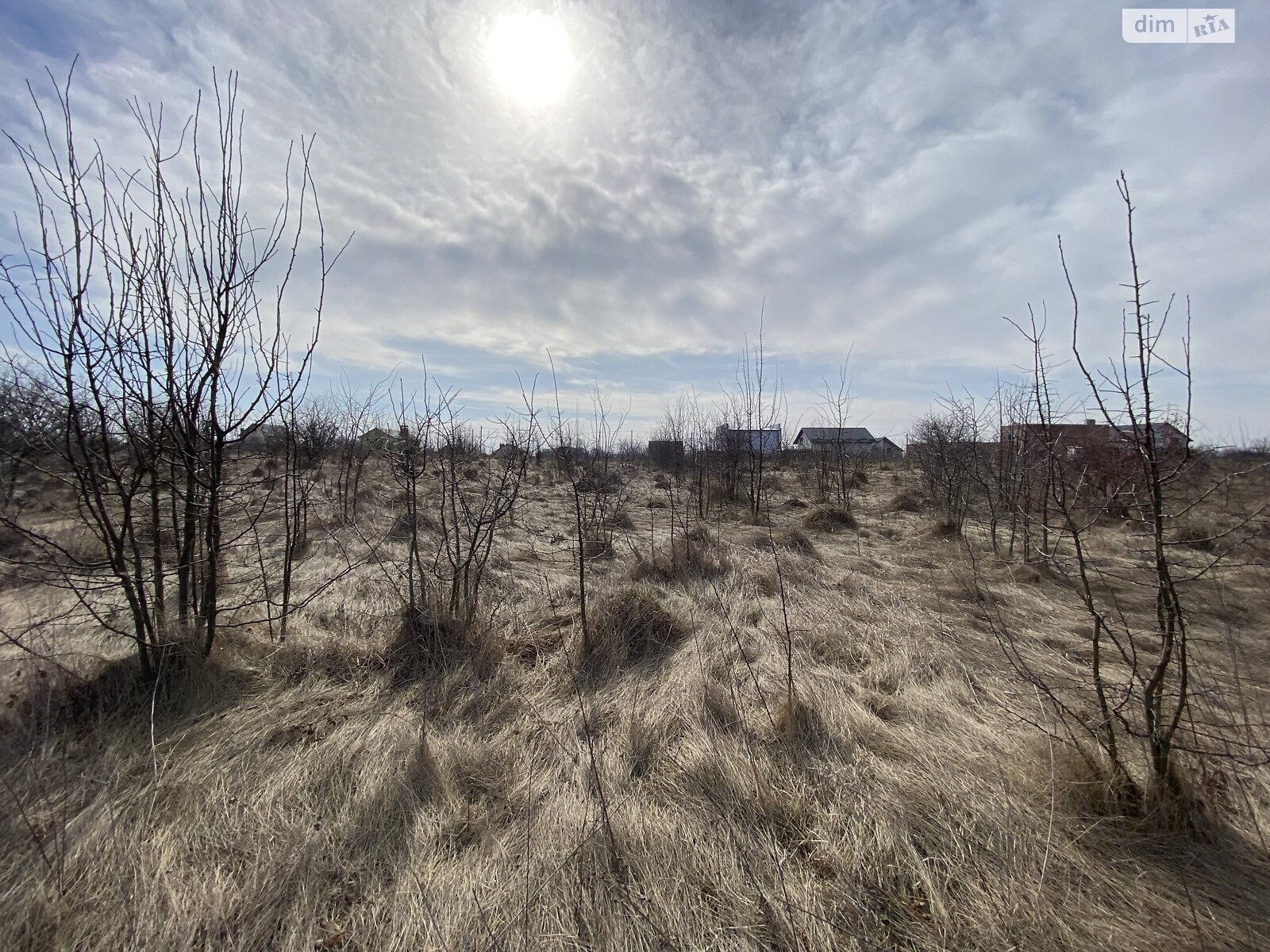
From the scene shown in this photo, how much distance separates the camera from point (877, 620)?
13.3 ft

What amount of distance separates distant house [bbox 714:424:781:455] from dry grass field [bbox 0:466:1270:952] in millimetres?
5817

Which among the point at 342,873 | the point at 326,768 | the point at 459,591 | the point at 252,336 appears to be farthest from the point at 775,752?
the point at 252,336

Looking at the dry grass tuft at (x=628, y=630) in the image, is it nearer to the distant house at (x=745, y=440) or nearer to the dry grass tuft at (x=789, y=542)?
the dry grass tuft at (x=789, y=542)

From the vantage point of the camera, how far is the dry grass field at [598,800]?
1.53 m

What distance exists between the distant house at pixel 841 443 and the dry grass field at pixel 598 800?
7.71 meters

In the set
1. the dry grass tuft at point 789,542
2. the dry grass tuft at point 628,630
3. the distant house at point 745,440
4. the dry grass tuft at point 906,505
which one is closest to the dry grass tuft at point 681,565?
the dry grass tuft at point 789,542

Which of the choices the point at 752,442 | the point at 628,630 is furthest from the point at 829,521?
the point at 628,630

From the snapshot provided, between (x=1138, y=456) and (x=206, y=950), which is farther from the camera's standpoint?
(x=1138, y=456)

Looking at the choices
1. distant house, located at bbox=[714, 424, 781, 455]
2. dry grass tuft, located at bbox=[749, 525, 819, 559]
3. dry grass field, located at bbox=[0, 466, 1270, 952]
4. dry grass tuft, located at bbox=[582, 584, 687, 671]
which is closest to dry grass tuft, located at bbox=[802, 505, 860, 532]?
dry grass tuft, located at bbox=[749, 525, 819, 559]

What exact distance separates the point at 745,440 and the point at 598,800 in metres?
8.78

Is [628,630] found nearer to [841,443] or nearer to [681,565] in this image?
[681,565]

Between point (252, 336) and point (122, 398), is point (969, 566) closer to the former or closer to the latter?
point (252, 336)

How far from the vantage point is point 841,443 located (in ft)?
34.7

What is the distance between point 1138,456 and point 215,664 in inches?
176
